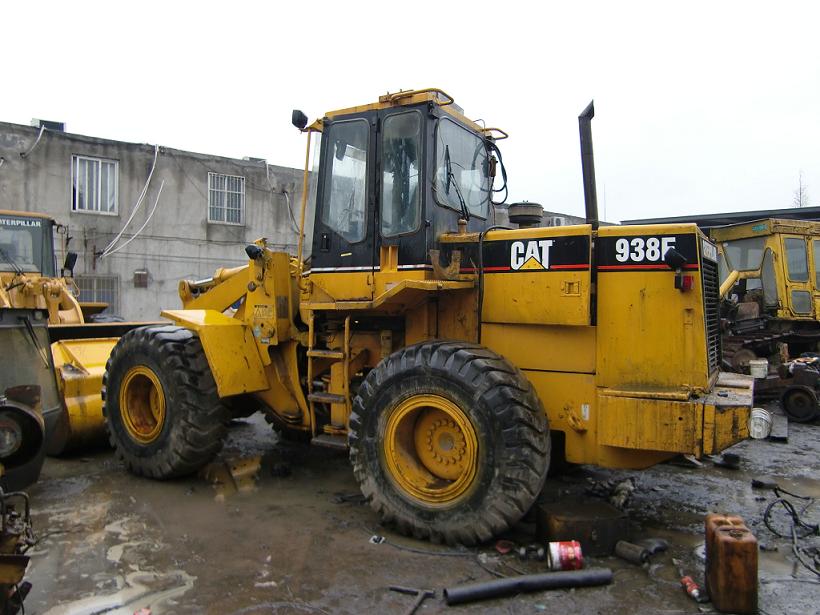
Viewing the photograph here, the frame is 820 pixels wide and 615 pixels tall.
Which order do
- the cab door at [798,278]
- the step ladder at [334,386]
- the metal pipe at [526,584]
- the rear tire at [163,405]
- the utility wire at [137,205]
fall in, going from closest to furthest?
the metal pipe at [526,584] → the step ladder at [334,386] → the rear tire at [163,405] → the cab door at [798,278] → the utility wire at [137,205]

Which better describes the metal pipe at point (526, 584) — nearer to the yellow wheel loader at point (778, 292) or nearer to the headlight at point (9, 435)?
the headlight at point (9, 435)

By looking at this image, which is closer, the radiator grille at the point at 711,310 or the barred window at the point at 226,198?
the radiator grille at the point at 711,310

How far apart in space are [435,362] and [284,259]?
237 centimetres

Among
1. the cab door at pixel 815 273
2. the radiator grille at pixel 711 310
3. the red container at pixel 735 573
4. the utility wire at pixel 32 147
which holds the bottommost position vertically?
the red container at pixel 735 573

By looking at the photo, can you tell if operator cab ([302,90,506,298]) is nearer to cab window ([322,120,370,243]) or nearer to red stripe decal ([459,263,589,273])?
cab window ([322,120,370,243])

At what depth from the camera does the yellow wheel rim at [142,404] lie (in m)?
6.05

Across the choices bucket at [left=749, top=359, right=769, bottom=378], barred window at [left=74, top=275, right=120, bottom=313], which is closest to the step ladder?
bucket at [left=749, top=359, right=769, bottom=378]

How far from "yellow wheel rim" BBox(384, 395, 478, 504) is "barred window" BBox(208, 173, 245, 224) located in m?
17.0

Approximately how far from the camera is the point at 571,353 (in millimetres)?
4789

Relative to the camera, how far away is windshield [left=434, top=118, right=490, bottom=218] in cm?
539

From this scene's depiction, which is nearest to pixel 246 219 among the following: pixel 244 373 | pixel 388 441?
pixel 244 373

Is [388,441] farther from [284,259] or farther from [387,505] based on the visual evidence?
[284,259]

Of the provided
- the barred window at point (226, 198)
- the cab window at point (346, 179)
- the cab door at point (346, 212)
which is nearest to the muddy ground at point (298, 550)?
the cab door at point (346, 212)

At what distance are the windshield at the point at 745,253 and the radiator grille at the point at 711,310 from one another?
8255 mm
